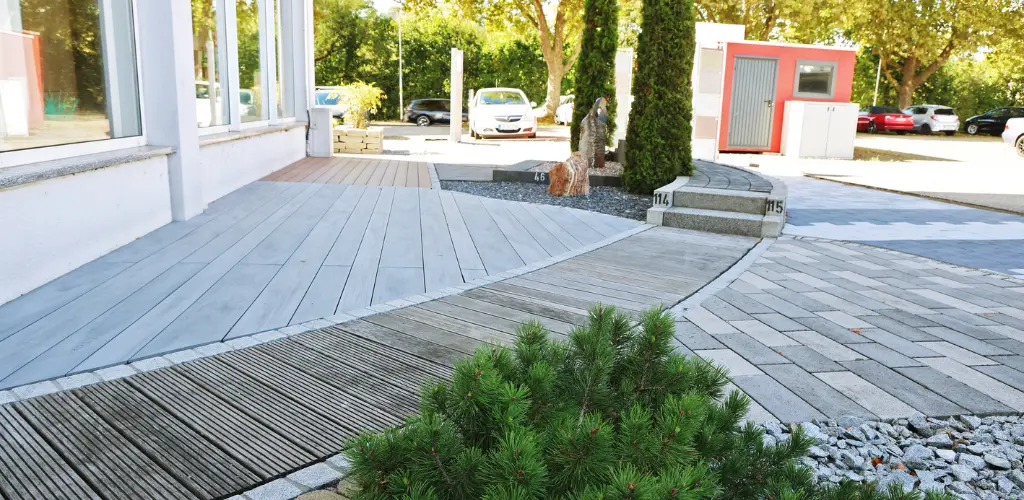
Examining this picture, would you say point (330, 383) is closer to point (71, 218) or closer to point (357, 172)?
point (71, 218)

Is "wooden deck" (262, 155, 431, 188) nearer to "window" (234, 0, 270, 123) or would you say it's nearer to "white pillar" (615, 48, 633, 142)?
"window" (234, 0, 270, 123)

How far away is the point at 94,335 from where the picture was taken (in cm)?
320

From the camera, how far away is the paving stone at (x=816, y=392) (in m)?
2.76

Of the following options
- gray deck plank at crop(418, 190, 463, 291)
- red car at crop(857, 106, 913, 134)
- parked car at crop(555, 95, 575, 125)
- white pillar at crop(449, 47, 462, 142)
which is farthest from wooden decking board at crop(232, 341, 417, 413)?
red car at crop(857, 106, 913, 134)

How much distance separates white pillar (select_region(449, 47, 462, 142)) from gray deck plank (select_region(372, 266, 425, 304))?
13377mm

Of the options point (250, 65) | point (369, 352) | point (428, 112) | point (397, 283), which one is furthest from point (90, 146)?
point (428, 112)

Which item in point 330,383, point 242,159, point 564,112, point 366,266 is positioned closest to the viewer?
point 330,383

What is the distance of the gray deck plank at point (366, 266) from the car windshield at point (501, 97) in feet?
48.2

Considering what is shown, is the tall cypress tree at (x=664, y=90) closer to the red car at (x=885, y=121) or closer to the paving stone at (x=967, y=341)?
the paving stone at (x=967, y=341)

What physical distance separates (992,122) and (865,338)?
33170mm

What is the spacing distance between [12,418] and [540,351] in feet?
6.52

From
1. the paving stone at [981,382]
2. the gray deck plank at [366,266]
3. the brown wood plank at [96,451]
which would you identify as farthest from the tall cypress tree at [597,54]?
the brown wood plank at [96,451]

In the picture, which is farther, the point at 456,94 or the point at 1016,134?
the point at 1016,134

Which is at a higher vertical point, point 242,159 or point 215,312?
point 242,159
